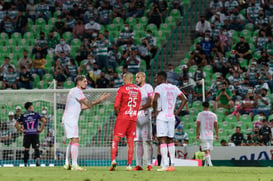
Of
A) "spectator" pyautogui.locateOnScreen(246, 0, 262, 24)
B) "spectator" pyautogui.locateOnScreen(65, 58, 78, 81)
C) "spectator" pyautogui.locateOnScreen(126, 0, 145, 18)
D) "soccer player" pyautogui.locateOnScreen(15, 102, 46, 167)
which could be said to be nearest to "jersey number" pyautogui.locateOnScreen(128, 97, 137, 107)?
"soccer player" pyautogui.locateOnScreen(15, 102, 46, 167)

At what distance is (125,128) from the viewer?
14914 mm

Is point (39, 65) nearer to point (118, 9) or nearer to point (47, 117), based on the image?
point (118, 9)

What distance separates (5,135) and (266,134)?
8.83m

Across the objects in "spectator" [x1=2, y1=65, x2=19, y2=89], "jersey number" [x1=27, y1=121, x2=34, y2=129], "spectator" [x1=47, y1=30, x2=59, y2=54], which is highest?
"spectator" [x1=47, y1=30, x2=59, y2=54]

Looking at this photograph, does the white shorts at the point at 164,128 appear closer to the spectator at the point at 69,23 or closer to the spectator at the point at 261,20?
the spectator at the point at 261,20

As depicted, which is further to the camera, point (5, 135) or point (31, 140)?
point (5, 135)

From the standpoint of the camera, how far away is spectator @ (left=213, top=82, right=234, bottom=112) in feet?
81.7

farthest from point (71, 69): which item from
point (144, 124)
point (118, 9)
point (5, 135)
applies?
point (144, 124)

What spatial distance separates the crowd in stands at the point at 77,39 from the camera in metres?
28.5

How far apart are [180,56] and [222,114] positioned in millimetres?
4859

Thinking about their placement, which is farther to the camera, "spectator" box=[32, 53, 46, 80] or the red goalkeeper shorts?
"spectator" box=[32, 53, 46, 80]

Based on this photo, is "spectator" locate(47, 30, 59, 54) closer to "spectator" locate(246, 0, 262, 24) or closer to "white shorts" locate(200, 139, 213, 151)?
"spectator" locate(246, 0, 262, 24)

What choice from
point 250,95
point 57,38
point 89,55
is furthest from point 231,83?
point 57,38

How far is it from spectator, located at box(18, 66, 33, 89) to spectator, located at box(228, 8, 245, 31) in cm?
867
